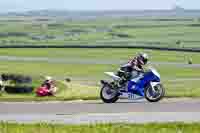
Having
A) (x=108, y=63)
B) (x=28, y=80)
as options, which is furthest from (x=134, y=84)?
(x=108, y=63)

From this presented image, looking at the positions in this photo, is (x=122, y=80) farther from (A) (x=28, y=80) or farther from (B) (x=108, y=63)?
(B) (x=108, y=63)

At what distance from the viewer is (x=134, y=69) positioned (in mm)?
18312

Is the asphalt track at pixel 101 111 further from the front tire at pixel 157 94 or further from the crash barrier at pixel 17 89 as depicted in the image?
the crash barrier at pixel 17 89

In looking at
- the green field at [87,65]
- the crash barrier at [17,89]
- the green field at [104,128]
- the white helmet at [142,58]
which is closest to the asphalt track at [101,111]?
the white helmet at [142,58]

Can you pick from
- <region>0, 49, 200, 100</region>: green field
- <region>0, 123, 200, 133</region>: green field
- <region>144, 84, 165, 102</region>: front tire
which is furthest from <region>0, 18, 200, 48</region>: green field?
<region>0, 123, 200, 133</region>: green field

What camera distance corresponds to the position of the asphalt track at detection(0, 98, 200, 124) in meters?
14.4

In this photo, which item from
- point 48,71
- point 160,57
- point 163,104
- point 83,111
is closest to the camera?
point 83,111

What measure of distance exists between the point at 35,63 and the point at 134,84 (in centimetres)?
4696

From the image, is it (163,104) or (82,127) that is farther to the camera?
(163,104)

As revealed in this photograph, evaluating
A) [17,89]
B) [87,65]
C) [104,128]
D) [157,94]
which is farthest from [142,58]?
[87,65]

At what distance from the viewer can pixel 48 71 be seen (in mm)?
57000

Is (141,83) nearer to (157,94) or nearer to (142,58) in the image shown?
(157,94)

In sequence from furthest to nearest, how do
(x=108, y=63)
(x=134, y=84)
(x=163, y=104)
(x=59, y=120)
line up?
(x=108, y=63), (x=134, y=84), (x=163, y=104), (x=59, y=120)

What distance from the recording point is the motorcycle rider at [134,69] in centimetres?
1823
